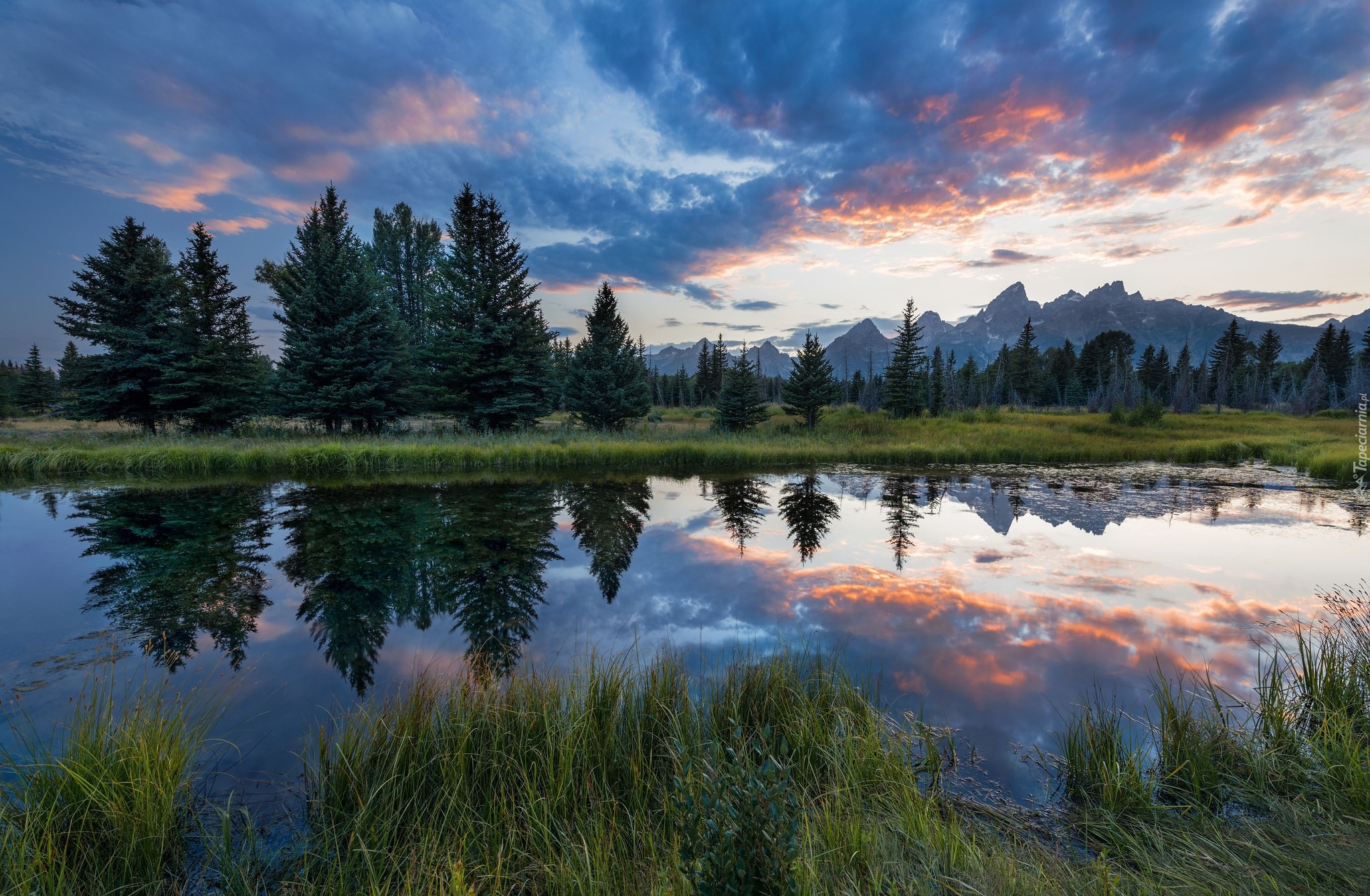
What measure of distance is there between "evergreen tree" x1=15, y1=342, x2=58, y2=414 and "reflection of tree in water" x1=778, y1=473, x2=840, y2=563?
223 ft

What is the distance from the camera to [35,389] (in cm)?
4734

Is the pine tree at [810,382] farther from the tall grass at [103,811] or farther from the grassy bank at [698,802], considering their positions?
the tall grass at [103,811]

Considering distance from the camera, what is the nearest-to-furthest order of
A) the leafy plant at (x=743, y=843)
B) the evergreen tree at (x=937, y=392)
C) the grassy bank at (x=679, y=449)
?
the leafy plant at (x=743, y=843)
the grassy bank at (x=679, y=449)
the evergreen tree at (x=937, y=392)

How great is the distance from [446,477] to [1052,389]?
76569mm

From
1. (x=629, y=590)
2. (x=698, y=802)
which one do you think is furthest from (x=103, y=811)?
(x=629, y=590)

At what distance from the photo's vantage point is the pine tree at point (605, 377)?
1065 inches

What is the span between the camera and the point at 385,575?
7.86 meters

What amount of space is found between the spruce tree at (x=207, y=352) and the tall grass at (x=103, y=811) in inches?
1031

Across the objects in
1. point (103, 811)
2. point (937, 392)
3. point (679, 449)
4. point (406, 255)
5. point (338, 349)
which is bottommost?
point (103, 811)

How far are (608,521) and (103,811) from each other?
9.23 metres

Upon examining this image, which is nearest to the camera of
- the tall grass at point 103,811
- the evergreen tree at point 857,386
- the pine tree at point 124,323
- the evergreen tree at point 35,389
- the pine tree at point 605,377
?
the tall grass at point 103,811

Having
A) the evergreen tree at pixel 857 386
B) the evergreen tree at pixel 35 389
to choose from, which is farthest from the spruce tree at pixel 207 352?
the evergreen tree at pixel 857 386

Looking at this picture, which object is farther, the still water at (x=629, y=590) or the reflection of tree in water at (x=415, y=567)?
the reflection of tree in water at (x=415, y=567)

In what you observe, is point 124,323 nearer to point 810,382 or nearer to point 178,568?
point 178,568
